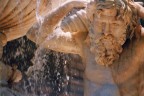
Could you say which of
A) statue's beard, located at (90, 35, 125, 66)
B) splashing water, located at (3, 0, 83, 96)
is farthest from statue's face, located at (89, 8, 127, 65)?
splashing water, located at (3, 0, 83, 96)

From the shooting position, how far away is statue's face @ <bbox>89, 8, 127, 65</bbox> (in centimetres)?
498

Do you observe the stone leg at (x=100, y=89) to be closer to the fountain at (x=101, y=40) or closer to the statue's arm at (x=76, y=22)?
the fountain at (x=101, y=40)

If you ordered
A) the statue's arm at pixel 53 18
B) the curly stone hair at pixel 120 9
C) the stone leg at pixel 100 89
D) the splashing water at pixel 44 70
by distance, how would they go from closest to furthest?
the curly stone hair at pixel 120 9 → the stone leg at pixel 100 89 → the statue's arm at pixel 53 18 → the splashing water at pixel 44 70

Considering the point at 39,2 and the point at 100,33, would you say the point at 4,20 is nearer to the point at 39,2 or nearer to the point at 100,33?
the point at 39,2

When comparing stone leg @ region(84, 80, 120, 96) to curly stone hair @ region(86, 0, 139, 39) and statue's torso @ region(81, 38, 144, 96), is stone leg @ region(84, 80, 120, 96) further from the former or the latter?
curly stone hair @ region(86, 0, 139, 39)

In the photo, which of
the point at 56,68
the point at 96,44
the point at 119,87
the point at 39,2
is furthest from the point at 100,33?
the point at 56,68

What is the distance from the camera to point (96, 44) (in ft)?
16.5

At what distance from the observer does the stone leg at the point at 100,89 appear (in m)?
5.09

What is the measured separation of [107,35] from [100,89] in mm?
392

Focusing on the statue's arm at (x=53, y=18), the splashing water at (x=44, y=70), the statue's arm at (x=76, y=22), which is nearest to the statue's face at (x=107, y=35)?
the statue's arm at (x=76, y=22)

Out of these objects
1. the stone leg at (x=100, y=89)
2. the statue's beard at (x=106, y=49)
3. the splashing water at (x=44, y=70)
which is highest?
the statue's beard at (x=106, y=49)

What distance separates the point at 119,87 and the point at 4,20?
1424mm

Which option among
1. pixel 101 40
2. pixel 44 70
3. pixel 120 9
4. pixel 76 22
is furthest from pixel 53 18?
pixel 44 70

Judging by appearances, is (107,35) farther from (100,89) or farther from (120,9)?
(100,89)
